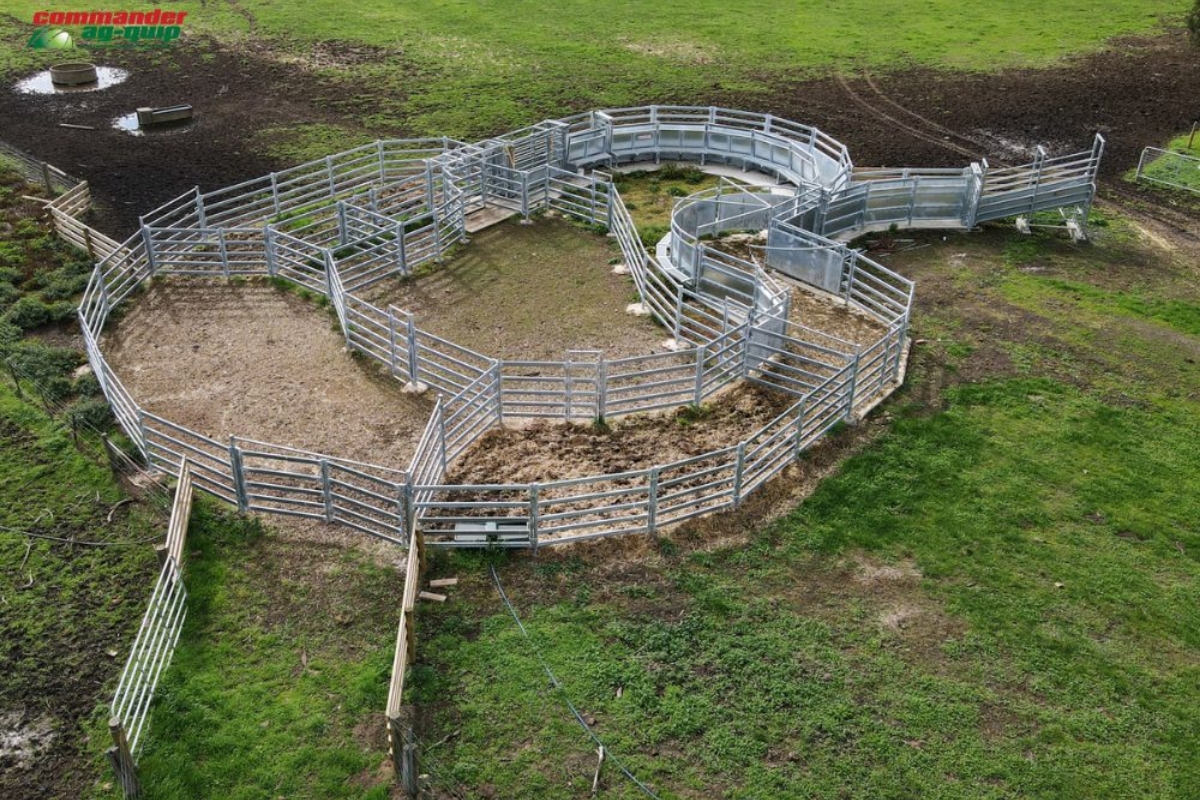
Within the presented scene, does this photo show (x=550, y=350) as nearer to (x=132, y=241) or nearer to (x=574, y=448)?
(x=574, y=448)

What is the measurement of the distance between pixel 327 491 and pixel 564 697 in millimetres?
5360

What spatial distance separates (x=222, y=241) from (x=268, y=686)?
13828 mm

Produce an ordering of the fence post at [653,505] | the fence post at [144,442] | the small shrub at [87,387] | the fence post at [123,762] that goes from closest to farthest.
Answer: the fence post at [123,762]
the fence post at [653,505]
the fence post at [144,442]
the small shrub at [87,387]

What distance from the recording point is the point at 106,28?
4825cm

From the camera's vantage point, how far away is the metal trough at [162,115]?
117 feet

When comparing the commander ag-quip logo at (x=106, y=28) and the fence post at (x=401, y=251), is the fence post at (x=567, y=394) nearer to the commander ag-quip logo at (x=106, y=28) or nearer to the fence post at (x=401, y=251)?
the fence post at (x=401, y=251)

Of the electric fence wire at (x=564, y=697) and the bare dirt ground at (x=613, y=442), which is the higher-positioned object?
the bare dirt ground at (x=613, y=442)

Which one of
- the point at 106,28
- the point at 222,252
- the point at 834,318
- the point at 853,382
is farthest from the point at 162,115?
the point at 853,382

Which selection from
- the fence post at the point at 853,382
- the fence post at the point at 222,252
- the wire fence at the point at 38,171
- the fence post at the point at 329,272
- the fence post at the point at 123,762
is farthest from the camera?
the wire fence at the point at 38,171

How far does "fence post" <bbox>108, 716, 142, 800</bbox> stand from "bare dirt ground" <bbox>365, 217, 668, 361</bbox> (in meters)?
11.5

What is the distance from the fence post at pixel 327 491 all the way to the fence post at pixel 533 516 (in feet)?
10.5

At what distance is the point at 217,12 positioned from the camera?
51.0 meters

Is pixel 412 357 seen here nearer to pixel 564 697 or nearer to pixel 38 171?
pixel 564 697

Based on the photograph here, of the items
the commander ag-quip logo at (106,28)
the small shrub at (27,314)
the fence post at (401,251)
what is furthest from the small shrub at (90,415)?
the commander ag-quip logo at (106,28)
